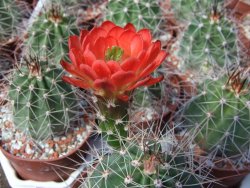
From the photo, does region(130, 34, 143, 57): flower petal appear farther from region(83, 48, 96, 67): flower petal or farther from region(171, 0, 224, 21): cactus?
region(171, 0, 224, 21): cactus

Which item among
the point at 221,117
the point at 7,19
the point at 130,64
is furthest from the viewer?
the point at 7,19

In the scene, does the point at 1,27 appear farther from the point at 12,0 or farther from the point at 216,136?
the point at 216,136

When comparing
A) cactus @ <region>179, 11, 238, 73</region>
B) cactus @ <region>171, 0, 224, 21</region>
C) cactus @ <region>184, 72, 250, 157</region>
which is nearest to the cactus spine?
cactus @ <region>179, 11, 238, 73</region>

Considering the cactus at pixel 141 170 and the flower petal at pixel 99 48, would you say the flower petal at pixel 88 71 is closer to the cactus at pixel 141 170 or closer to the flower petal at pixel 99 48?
the flower petal at pixel 99 48

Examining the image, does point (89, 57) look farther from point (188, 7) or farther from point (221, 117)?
point (188, 7)

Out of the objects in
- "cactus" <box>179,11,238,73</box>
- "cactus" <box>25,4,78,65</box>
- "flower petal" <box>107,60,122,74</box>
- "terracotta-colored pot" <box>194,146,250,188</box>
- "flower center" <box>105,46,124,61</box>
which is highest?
"flower petal" <box>107,60,122,74</box>

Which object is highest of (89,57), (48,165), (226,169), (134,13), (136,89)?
(89,57)

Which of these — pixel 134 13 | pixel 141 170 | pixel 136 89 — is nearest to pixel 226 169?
pixel 136 89

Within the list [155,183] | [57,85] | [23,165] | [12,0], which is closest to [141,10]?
[57,85]
